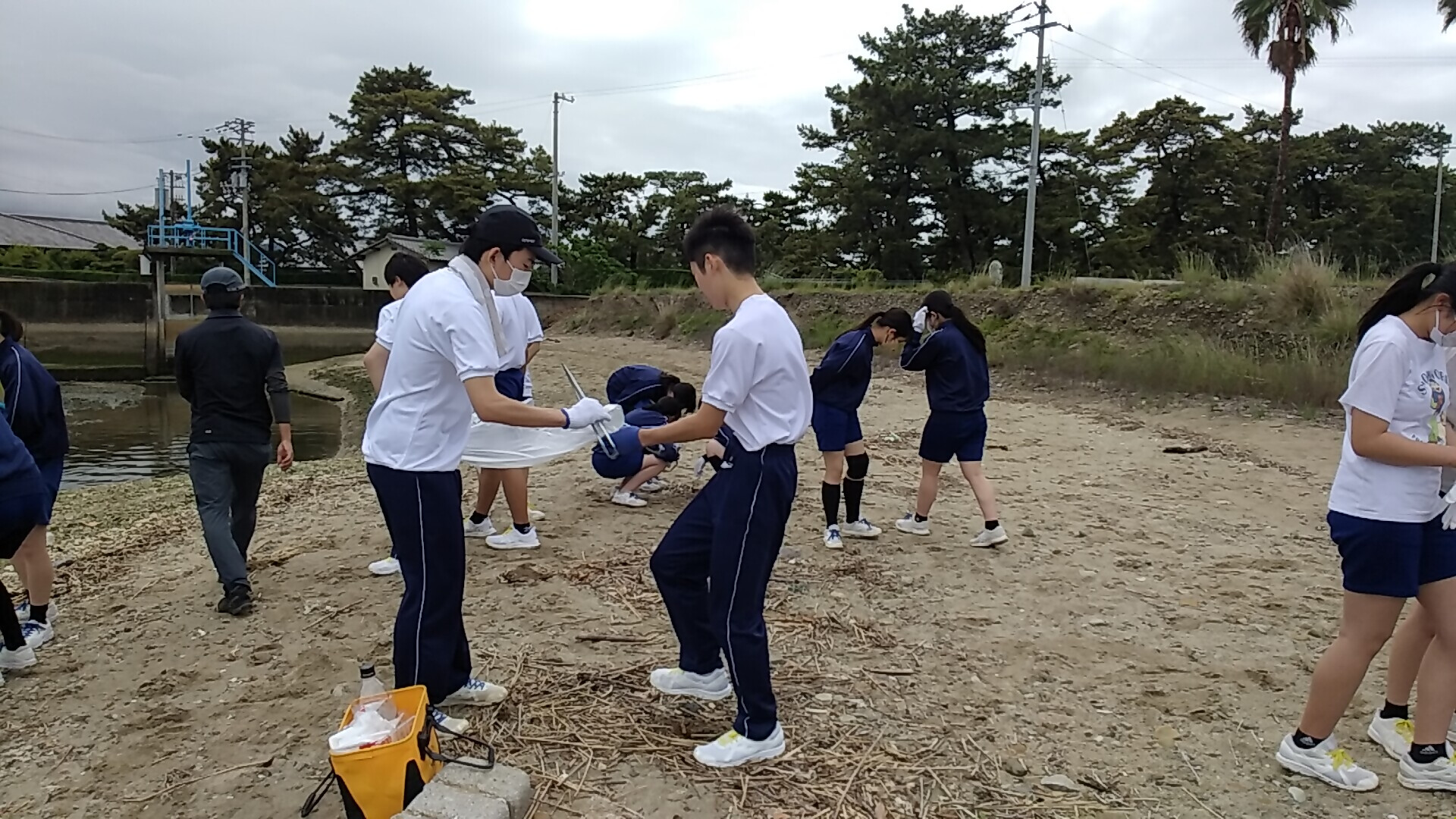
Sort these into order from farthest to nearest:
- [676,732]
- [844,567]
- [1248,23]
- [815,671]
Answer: [1248,23] < [844,567] < [815,671] < [676,732]

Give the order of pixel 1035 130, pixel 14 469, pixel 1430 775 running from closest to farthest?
pixel 1430 775 < pixel 14 469 < pixel 1035 130

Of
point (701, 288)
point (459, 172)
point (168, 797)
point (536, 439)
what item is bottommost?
point (168, 797)

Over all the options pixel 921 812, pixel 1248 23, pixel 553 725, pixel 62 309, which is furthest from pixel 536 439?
pixel 62 309

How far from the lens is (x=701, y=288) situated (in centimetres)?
323

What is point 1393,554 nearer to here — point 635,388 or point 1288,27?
point 635,388

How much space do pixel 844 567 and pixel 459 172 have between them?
40.5m

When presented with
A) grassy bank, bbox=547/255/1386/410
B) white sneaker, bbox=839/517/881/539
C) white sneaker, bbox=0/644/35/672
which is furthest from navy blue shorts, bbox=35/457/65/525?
grassy bank, bbox=547/255/1386/410

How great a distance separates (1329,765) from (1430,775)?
0.99 ft

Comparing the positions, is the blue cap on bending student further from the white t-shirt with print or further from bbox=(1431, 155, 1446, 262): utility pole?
bbox=(1431, 155, 1446, 262): utility pole

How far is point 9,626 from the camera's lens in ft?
13.7

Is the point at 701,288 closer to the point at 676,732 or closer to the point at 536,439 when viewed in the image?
the point at 676,732

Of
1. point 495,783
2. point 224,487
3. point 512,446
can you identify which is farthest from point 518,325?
point 495,783

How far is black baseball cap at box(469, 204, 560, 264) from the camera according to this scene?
333 centimetres

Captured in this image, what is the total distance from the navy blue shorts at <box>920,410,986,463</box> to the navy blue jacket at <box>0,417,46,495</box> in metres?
4.85
